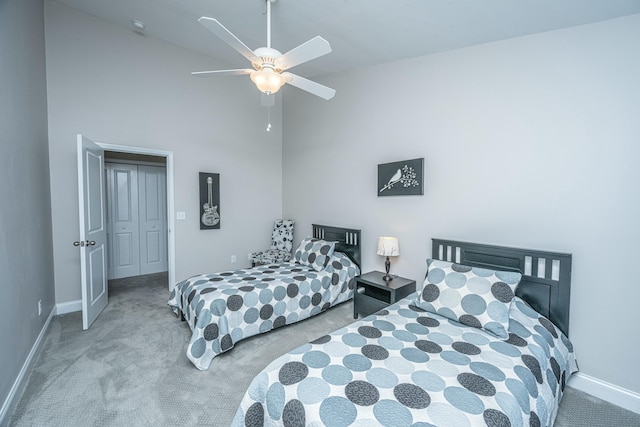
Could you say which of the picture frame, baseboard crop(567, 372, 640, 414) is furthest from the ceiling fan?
baseboard crop(567, 372, 640, 414)

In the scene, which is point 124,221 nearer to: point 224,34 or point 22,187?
point 22,187

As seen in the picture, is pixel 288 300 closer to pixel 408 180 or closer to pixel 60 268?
pixel 408 180

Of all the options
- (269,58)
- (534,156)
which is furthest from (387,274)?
(269,58)

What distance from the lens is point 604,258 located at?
206cm

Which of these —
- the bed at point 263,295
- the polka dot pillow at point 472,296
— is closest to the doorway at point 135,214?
the bed at point 263,295

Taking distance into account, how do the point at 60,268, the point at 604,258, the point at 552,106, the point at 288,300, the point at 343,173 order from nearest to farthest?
Result: 1. the point at 604,258
2. the point at 552,106
3. the point at 288,300
4. the point at 60,268
5. the point at 343,173

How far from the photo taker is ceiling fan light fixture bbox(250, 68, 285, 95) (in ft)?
6.82

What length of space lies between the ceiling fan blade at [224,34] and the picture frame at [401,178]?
6.43 feet

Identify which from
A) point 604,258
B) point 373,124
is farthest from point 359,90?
point 604,258

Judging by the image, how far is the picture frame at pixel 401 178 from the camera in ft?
10.2

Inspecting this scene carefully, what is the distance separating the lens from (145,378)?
222 cm

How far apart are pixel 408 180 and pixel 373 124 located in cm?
94

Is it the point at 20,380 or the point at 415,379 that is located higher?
the point at 415,379

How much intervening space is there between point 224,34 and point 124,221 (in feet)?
14.7
